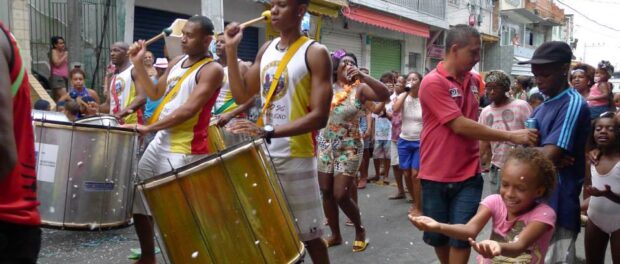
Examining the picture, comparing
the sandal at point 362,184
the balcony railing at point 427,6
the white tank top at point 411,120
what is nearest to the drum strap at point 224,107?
the white tank top at point 411,120

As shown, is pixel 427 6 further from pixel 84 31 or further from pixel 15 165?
pixel 15 165

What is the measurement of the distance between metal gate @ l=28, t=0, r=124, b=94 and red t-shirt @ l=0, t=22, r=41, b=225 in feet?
28.8

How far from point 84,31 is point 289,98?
8.90 m

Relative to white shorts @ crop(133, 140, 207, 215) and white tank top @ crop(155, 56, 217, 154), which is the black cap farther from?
white shorts @ crop(133, 140, 207, 215)

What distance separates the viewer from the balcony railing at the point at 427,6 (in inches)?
855

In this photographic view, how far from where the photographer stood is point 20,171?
230 centimetres

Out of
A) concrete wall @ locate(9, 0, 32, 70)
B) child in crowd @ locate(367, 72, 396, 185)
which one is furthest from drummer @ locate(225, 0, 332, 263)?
concrete wall @ locate(9, 0, 32, 70)

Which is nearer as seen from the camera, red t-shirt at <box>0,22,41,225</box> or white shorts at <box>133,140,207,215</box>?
red t-shirt at <box>0,22,41,225</box>

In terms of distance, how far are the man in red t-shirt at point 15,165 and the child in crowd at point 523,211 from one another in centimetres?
177

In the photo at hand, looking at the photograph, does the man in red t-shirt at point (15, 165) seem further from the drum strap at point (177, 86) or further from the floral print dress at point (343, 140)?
the floral print dress at point (343, 140)

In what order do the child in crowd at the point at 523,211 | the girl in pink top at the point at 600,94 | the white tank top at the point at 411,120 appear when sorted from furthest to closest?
the girl in pink top at the point at 600,94, the white tank top at the point at 411,120, the child in crowd at the point at 523,211

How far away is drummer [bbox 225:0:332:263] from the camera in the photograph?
3732mm

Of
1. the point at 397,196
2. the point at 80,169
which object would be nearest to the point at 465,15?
the point at 397,196

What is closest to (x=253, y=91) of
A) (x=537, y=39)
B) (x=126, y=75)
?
(x=126, y=75)
